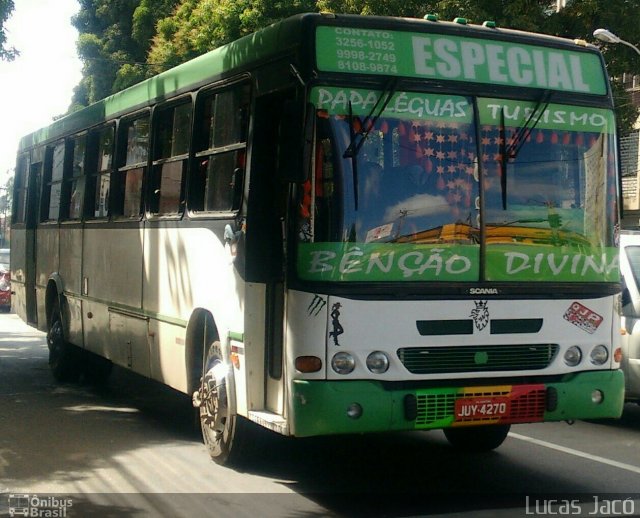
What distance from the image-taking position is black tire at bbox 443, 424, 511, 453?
9.01 m

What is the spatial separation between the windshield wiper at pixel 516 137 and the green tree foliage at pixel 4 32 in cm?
1215

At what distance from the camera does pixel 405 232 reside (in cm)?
701

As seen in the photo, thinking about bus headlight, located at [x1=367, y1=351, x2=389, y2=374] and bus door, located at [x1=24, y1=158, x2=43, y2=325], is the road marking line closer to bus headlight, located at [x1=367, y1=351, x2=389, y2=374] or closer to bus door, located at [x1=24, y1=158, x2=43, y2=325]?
bus headlight, located at [x1=367, y1=351, x2=389, y2=374]

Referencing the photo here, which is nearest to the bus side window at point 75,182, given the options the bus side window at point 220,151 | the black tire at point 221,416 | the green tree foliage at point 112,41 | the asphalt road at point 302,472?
the asphalt road at point 302,472

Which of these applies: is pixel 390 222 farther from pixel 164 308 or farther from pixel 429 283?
pixel 164 308

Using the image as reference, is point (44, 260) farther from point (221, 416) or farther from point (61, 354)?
point (221, 416)

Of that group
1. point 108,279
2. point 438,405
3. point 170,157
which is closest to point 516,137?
point 438,405

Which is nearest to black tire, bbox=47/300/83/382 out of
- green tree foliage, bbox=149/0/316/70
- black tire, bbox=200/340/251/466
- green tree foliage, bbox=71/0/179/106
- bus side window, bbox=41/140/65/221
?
bus side window, bbox=41/140/65/221

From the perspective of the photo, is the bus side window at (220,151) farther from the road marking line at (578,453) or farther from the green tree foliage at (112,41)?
the green tree foliage at (112,41)

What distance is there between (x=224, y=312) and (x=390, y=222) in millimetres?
1712

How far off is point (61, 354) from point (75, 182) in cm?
219

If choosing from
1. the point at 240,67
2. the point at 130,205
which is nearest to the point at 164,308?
the point at 130,205

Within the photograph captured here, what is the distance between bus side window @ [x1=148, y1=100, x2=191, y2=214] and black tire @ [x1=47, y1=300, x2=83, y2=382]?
13.8 feet

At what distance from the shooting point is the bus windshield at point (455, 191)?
22.7 ft
